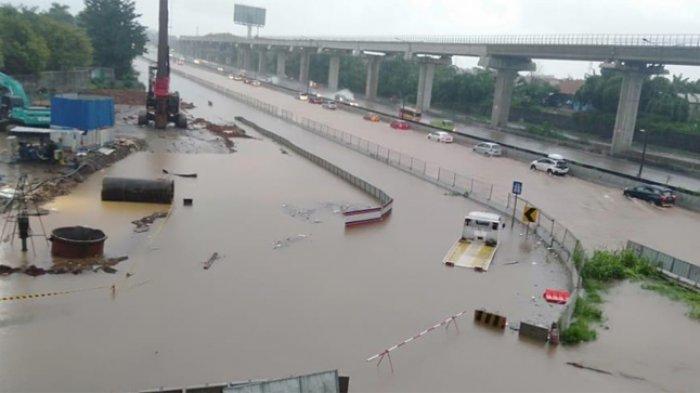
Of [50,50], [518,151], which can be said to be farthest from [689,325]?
[50,50]

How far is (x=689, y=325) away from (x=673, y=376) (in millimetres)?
3754

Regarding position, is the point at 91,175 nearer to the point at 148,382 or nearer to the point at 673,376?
the point at 148,382

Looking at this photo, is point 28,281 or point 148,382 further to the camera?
point 28,281

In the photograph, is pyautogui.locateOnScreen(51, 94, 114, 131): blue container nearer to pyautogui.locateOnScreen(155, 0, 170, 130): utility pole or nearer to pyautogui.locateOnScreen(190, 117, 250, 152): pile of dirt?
pyautogui.locateOnScreen(190, 117, 250, 152): pile of dirt

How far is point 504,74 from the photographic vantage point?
236 ft

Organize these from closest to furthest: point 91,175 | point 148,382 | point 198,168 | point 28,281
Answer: point 148,382 → point 28,281 → point 91,175 → point 198,168

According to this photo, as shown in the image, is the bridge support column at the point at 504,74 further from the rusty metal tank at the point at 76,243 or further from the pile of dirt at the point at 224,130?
the rusty metal tank at the point at 76,243

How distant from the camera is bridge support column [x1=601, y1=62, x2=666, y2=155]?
56.5 m

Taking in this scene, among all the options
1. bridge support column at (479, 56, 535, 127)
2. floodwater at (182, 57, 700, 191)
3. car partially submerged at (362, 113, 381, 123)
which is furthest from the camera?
car partially submerged at (362, 113, 381, 123)

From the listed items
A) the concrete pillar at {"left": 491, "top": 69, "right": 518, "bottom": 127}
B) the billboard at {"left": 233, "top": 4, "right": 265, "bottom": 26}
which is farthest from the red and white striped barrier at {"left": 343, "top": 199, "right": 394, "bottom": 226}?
the billboard at {"left": 233, "top": 4, "right": 265, "bottom": 26}

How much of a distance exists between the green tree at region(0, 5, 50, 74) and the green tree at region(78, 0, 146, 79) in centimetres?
2625

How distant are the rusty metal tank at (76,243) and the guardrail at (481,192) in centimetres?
1305

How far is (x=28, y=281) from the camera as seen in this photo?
55.0ft

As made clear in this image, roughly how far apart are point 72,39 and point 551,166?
54099 millimetres
